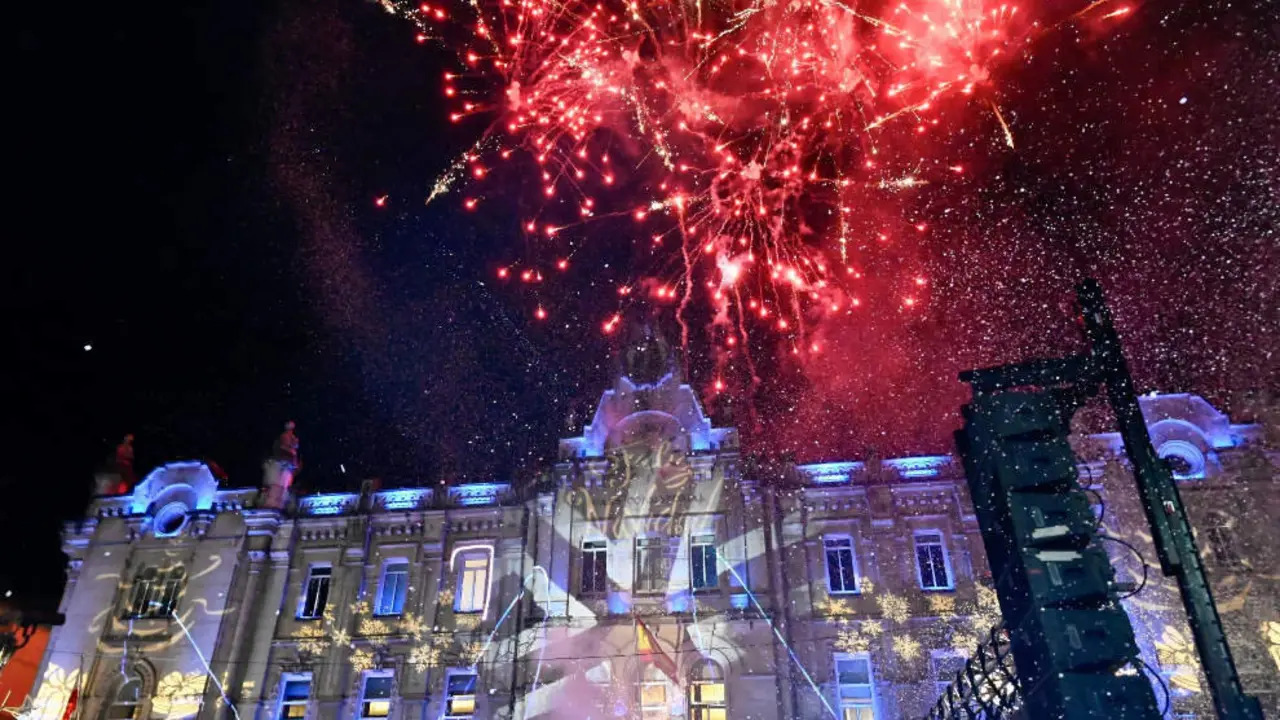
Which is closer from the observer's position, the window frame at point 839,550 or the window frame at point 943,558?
the window frame at point 943,558

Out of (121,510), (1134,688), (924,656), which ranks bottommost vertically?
(1134,688)

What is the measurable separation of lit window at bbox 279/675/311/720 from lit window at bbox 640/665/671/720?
9880mm

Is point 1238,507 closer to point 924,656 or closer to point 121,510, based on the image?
point 924,656

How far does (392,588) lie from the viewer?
24.6 meters

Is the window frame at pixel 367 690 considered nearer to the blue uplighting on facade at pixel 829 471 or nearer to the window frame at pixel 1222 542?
the blue uplighting on facade at pixel 829 471

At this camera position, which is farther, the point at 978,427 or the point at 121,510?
the point at 121,510

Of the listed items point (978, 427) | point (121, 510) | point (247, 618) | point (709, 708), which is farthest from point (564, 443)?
point (978, 427)

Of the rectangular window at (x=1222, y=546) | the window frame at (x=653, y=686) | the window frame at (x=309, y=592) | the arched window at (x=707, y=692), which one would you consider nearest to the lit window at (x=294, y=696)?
the window frame at (x=309, y=592)

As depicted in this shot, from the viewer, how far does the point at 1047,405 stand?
22.7 ft

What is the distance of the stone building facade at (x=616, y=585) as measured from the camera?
2098 cm

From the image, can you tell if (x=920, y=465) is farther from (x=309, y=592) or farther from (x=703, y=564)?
(x=309, y=592)

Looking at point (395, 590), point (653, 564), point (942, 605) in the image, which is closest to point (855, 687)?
point (942, 605)

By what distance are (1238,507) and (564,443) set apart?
730 inches

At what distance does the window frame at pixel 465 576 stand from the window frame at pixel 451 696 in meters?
1.56
